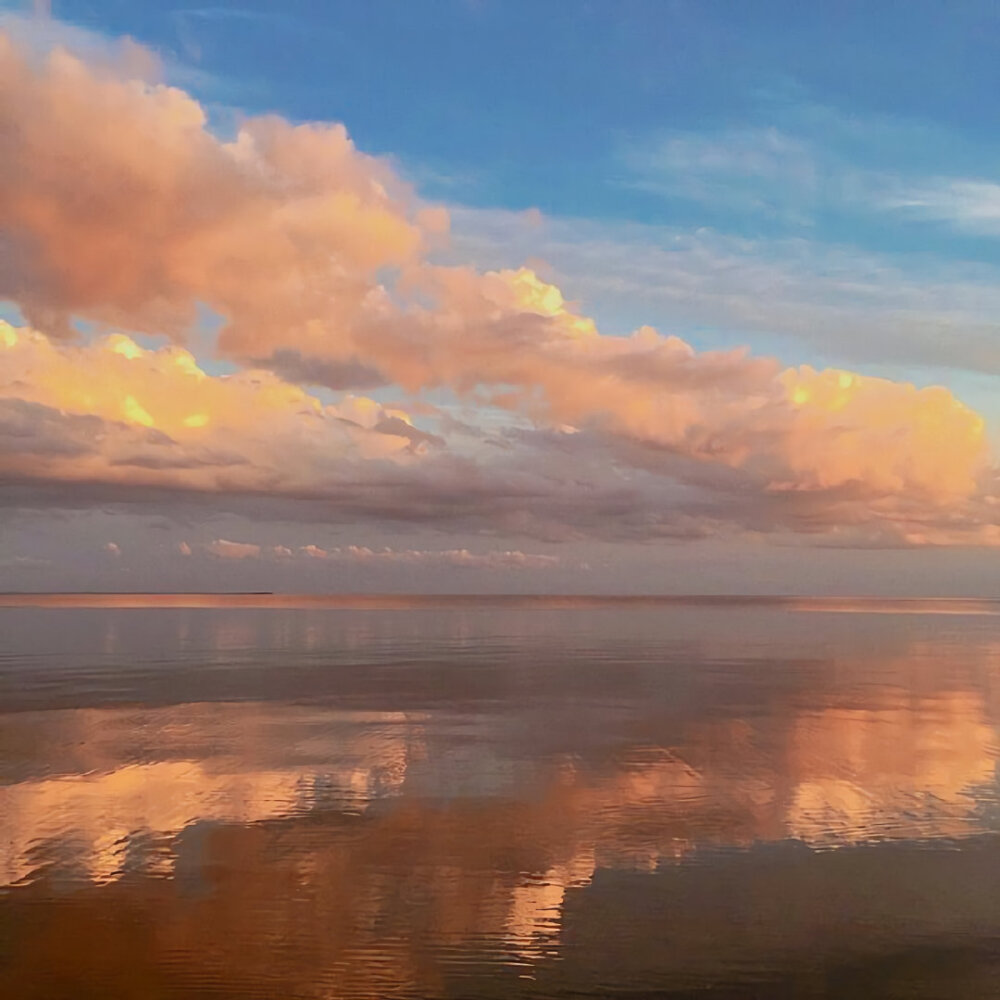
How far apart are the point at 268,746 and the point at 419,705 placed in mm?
8139

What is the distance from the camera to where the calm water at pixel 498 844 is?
35.2 feet

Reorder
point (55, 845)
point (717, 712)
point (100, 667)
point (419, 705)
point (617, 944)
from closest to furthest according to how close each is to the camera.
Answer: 1. point (617, 944)
2. point (55, 845)
3. point (717, 712)
4. point (419, 705)
5. point (100, 667)

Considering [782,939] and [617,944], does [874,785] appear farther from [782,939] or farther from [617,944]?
[617,944]

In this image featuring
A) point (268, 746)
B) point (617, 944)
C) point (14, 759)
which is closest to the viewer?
point (617, 944)

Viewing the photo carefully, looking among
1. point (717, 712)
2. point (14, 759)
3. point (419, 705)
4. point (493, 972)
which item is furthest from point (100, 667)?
point (493, 972)

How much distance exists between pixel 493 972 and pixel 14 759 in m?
15.6

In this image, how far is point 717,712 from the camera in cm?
2917

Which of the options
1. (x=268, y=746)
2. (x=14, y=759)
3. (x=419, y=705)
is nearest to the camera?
(x=14, y=759)

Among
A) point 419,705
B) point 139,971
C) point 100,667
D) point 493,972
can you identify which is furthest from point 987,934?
point 100,667

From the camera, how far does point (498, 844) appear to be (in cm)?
1525

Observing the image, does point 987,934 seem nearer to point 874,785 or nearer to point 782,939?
point 782,939

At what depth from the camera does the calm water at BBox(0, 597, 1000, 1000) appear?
423 inches

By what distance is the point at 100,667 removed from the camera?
4453 centimetres

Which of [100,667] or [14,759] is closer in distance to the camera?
[14,759]
